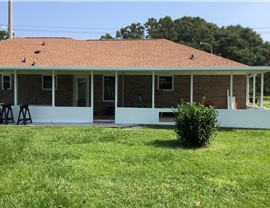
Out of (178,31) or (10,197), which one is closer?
(10,197)

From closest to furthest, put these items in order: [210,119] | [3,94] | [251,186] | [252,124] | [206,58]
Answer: [251,186]
[210,119]
[252,124]
[206,58]
[3,94]

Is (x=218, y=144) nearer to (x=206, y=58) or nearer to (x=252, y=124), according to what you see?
(x=252, y=124)

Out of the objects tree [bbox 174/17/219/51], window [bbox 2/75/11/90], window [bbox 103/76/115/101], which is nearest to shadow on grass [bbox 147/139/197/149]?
window [bbox 103/76/115/101]

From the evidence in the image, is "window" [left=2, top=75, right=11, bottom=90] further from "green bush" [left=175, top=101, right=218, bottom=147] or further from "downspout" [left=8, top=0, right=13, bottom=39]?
"green bush" [left=175, top=101, right=218, bottom=147]

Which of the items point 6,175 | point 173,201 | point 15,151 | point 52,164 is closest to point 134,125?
point 15,151

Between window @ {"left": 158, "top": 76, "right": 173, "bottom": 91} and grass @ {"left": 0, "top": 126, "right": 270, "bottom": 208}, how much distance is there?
7.90 m

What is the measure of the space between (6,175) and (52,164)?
1.08m

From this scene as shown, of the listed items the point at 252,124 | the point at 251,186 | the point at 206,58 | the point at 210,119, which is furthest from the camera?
the point at 206,58

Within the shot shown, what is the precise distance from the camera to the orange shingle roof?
703 inches

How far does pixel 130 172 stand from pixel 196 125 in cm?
354

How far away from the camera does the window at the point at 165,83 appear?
63.4 feet

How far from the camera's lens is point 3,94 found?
20.1 metres

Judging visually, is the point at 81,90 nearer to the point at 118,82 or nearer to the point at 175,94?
the point at 118,82

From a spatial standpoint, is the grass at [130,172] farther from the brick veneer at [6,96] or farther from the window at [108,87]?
the brick veneer at [6,96]
